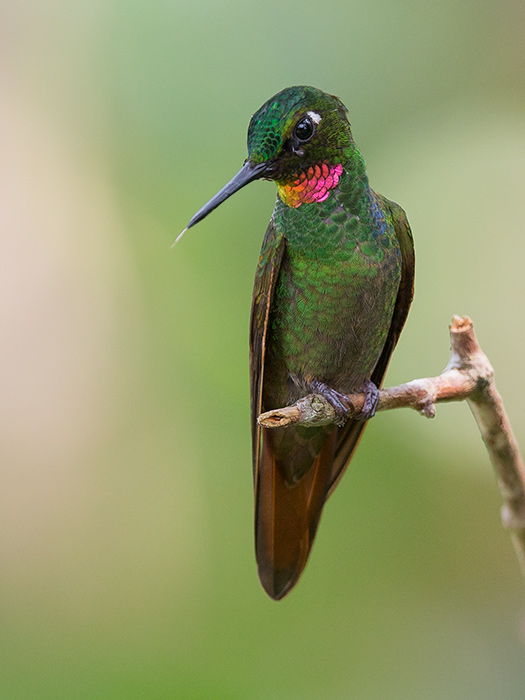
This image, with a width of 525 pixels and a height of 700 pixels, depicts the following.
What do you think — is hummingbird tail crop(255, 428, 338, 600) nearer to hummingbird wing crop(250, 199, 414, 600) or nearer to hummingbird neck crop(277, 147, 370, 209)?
hummingbird wing crop(250, 199, 414, 600)

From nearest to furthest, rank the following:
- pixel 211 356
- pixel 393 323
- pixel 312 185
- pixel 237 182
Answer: pixel 237 182 → pixel 312 185 → pixel 393 323 → pixel 211 356

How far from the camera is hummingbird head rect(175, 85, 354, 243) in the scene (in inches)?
50.5

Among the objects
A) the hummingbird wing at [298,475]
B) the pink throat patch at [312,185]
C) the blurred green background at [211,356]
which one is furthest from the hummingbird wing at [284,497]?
the blurred green background at [211,356]

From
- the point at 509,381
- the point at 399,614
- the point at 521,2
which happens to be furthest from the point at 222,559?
the point at 521,2

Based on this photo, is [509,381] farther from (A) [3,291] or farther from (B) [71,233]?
(A) [3,291]

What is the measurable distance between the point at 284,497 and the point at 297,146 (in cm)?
82

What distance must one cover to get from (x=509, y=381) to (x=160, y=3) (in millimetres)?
1806

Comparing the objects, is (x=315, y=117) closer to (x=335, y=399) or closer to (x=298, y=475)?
(x=335, y=399)

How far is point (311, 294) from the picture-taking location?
58.1 inches

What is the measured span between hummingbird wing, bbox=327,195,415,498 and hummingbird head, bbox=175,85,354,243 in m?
0.19

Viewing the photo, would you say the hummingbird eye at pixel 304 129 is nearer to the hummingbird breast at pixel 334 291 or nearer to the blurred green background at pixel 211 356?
the hummingbird breast at pixel 334 291

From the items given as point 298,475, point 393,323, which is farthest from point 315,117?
point 298,475

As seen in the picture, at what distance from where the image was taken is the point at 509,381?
257 centimetres

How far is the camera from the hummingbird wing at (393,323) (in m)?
1.55
